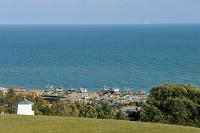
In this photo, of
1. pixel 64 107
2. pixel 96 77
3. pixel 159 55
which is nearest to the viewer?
pixel 64 107

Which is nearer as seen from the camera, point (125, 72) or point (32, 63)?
point (125, 72)

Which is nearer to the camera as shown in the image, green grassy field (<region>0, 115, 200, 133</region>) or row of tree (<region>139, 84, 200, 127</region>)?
green grassy field (<region>0, 115, 200, 133</region>)

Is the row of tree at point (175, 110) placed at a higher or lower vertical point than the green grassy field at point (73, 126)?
lower

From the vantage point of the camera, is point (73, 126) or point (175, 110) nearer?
point (73, 126)

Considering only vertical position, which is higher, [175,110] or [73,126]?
[73,126]

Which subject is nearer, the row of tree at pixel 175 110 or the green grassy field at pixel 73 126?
the green grassy field at pixel 73 126

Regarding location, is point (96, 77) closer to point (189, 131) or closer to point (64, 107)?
point (64, 107)

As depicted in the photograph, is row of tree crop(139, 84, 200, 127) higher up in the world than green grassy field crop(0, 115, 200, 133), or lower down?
lower down

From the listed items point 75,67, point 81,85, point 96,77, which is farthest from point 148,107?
point 75,67
